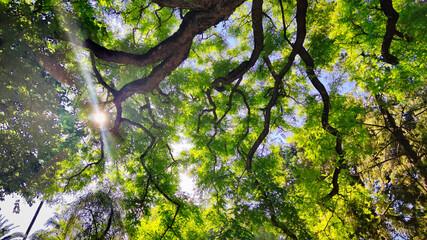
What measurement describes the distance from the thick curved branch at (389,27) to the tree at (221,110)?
0.03 metres

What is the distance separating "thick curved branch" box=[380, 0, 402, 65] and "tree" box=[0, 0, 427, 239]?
3 centimetres

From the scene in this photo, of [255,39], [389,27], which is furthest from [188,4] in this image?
[389,27]

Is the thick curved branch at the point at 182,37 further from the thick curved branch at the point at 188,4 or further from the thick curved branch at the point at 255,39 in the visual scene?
the thick curved branch at the point at 255,39

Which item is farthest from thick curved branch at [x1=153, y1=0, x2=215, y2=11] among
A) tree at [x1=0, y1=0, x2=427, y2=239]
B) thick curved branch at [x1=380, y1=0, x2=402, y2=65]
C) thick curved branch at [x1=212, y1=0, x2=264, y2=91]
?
thick curved branch at [x1=380, y1=0, x2=402, y2=65]

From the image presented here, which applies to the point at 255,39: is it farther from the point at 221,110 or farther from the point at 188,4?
the point at 221,110

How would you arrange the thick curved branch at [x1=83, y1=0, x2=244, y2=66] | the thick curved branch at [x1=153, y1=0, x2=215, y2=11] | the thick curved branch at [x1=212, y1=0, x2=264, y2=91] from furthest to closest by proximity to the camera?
the thick curved branch at [x1=212, y1=0, x2=264, y2=91]
the thick curved branch at [x1=83, y1=0, x2=244, y2=66]
the thick curved branch at [x1=153, y1=0, x2=215, y2=11]

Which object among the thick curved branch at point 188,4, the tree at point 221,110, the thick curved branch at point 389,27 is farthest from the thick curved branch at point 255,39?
the thick curved branch at point 389,27

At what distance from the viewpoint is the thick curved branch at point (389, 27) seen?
4.32 m

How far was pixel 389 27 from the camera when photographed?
452 centimetres

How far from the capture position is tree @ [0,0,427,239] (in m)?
4.43

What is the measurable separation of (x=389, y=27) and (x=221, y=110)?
540cm

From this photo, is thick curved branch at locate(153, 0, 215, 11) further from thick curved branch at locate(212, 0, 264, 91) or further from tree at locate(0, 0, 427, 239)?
thick curved branch at locate(212, 0, 264, 91)

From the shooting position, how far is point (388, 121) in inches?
302

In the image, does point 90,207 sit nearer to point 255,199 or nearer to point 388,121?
point 255,199
